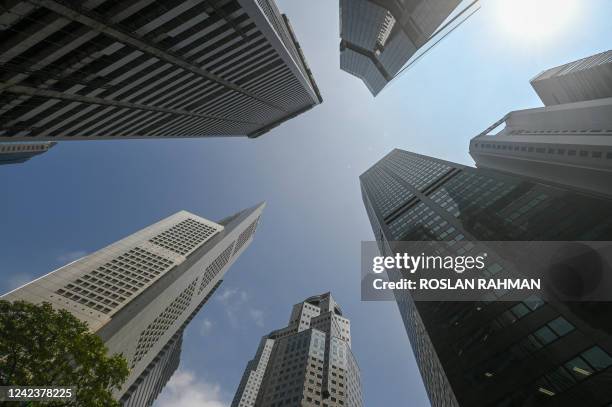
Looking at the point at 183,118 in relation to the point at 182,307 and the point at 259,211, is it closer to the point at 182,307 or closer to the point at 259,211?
the point at 182,307

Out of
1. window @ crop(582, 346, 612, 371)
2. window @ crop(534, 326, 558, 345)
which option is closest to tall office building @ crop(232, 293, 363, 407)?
window @ crop(534, 326, 558, 345)

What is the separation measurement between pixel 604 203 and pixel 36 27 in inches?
2509

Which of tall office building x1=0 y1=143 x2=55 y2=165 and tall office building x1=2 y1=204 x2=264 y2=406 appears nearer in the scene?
tall office building x1=2 y1=204 x2=264 y2=406

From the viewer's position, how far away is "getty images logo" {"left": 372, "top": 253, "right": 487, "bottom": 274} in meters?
38.3

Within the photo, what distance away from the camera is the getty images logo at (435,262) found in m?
38.3

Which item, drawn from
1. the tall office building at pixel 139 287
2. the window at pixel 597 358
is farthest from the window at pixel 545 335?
the tall office building at pixel 139 287

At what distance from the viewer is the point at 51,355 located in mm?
15117

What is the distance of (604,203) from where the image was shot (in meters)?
41.4

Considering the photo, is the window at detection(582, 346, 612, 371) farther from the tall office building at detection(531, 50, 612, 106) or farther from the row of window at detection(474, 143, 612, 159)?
the tall office building at detection(531, 50, 612, 106)

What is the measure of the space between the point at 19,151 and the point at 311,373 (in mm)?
132759

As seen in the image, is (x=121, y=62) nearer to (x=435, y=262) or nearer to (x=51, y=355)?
(x=51, y=355)

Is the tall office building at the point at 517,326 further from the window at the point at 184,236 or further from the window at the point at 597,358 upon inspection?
the window at the point at 184,236

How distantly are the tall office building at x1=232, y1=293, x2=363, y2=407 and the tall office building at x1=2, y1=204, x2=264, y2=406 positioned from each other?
98.6 feet

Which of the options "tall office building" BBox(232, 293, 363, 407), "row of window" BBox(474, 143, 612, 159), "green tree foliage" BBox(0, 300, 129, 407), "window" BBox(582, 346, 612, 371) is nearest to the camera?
"green tree foliage" BBox(0, 300, 129, 407)
